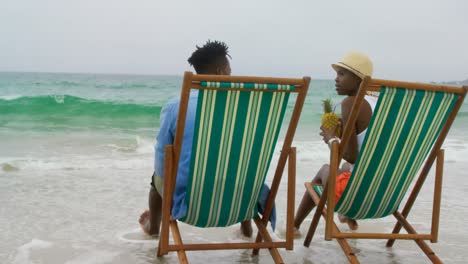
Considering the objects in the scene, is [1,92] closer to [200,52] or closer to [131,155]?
[131,155]

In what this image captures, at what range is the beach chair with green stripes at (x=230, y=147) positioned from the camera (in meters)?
2.51

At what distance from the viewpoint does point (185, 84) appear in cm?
241

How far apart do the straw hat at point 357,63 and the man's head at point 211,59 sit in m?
0.68

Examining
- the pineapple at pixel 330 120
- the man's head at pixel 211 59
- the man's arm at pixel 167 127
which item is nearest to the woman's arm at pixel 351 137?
the pineapple at pixel 330 120

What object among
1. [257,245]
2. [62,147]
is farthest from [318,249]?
[62,147]

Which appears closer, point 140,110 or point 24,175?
point 24,175

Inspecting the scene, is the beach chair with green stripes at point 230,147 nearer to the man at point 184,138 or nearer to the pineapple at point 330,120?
the man at point 184,138

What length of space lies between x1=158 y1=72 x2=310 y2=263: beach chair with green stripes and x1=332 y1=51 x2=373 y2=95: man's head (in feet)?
2.30

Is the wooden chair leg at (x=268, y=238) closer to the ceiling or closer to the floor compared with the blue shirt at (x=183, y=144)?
closer to the floor

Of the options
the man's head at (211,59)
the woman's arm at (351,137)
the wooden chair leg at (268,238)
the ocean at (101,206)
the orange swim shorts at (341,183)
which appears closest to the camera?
the wooden chair leg at (268,238)

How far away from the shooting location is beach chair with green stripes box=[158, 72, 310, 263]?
251cm

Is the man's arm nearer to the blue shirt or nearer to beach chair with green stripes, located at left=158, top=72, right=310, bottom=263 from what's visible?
the blue shirt

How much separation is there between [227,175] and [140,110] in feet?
46.6

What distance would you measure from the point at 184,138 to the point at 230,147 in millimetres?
370
